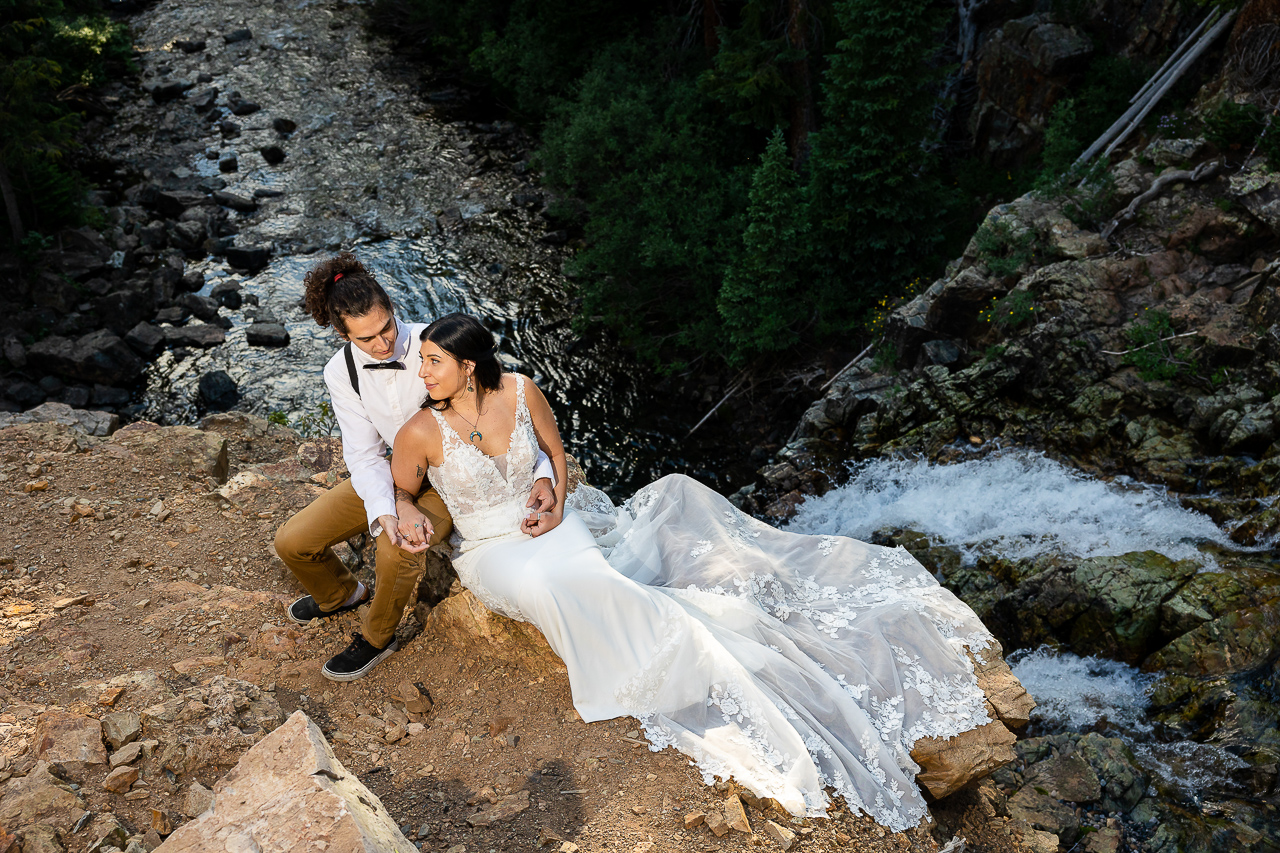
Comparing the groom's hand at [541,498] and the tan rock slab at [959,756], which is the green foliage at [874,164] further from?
the tan rock slab at [959,756]

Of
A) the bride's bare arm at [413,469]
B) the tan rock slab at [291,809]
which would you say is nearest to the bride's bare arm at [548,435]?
the bride's bare arm at [413,469]

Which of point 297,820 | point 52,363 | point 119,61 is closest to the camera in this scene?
point 297,820

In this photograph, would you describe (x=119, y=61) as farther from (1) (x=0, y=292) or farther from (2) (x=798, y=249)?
(2) (x=798, y=249)

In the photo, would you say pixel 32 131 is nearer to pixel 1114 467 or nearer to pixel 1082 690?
pixel 1114 467

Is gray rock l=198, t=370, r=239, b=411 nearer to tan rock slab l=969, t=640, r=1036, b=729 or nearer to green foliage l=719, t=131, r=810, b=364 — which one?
green foliage l=719, t=131, r=810, b=364

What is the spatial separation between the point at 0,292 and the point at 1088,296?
1576 centimetres

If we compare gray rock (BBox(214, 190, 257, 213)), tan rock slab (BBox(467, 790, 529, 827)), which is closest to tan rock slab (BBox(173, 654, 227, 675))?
tan rock slab (BBox(467, 790, 529, 827))

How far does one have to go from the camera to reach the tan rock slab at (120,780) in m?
3.21

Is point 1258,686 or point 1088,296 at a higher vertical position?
point 1088,296

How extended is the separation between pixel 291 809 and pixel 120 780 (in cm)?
98

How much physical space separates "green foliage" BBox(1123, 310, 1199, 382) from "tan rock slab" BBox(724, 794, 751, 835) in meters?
7.31

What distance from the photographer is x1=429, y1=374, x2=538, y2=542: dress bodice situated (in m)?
4.28

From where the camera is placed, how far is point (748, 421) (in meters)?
12.3

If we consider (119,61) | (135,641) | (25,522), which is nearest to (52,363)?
(25,522)
